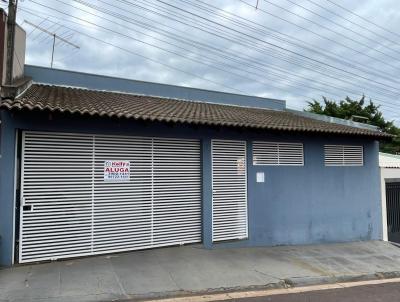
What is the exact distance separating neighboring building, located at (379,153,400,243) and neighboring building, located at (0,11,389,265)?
11.6 inches

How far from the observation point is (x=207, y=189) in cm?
982

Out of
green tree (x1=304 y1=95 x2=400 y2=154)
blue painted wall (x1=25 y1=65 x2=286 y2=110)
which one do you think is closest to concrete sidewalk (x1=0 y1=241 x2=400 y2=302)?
blue painted wall (x1=25 y1=65 x2=286 y2=110)

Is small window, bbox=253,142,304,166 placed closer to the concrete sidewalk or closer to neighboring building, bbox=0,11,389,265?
neighboring building, bbox=0,11,389,265

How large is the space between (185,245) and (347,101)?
2965cm

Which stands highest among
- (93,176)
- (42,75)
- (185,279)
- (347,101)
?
(347,101)

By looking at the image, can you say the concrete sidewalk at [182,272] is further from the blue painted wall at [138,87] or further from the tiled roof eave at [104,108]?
the blue painted wall at [138,87]

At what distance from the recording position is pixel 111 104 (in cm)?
939

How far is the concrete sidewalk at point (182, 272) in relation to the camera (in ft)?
20.4

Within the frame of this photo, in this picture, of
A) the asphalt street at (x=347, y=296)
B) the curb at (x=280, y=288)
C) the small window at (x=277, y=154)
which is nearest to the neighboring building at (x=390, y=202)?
the small window at (x=277, y=154)

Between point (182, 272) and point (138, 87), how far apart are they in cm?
708

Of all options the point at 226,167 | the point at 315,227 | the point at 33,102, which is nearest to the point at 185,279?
the point at 226,167

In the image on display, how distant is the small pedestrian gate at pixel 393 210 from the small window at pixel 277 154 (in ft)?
13.6

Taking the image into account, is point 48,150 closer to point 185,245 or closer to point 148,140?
point 148,140

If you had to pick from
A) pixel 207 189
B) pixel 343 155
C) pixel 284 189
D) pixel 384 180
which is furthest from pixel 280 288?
pixel 384 180
